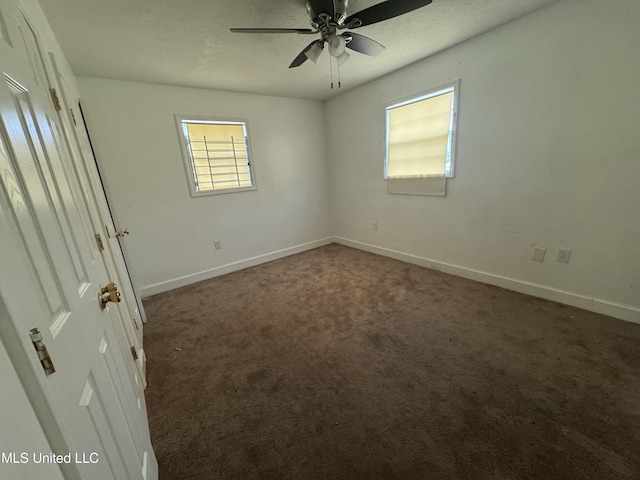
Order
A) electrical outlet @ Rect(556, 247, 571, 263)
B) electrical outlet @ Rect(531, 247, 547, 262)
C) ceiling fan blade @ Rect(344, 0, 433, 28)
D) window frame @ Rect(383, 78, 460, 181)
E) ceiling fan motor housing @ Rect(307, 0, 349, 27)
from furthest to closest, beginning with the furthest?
window frame @ Rect(383, 78, 460, 181) < electrical outlet @ Rect(531, 247, 547, 262) < electrical outlet @ Rect(556, 247, 571, 263) < ceiling fan motor housing @ Rect(307, 0, 349, 27) < ceiling fan blade @ Rect(344, 0, 433, 28)

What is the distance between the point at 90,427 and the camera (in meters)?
0.67

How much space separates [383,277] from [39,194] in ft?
9.87

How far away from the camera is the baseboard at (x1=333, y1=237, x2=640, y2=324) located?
6.80ft

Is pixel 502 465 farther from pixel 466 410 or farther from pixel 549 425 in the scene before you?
pixel 549 425

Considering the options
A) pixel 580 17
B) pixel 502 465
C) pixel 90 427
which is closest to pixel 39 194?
pixel 90 427

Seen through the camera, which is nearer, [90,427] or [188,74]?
[90,427]

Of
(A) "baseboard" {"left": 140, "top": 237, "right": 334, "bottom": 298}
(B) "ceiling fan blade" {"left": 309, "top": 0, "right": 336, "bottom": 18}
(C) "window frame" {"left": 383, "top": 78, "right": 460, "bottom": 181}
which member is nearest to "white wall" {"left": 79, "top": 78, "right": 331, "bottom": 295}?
(A) "baseboard" {"left": 140, "top": 237, "right": 334, "bottom": 298}

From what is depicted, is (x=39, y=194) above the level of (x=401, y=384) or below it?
above

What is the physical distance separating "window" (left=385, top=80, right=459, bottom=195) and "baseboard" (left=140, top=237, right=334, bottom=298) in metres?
1.72

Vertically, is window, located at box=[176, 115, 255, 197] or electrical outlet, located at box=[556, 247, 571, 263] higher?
window, located at box=[176, 115, 255, 197]

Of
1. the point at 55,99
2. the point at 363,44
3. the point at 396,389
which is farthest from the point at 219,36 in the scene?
the point at 396,389

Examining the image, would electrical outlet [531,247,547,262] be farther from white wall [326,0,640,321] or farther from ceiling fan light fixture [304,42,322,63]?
ceiling fan light fixture [304,42,322,63]

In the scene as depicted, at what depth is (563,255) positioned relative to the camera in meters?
2.29

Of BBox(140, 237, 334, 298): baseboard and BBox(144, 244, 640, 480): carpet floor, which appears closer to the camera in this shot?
BBox(144, 244, 640, 480): carpet floor
